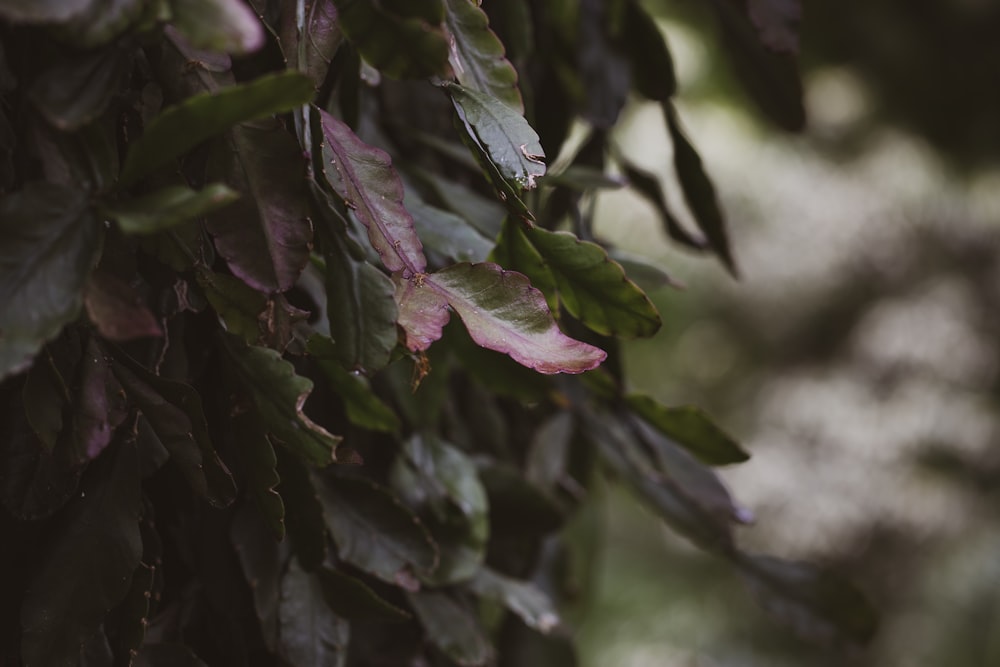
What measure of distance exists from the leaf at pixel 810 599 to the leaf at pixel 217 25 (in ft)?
1.38

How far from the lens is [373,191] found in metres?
0.28

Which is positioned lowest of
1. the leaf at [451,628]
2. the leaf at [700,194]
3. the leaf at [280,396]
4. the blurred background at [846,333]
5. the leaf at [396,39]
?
the blurred background at [846,333]

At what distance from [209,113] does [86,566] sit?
0.52 feet

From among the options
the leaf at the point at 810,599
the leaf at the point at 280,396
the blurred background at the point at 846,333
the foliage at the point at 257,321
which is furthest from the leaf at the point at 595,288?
the blurred background at the point at 846,333

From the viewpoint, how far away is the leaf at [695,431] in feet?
1.34

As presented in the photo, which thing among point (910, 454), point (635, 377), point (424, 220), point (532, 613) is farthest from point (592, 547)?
point (635, 377)

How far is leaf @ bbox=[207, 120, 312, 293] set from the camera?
0.86 ft

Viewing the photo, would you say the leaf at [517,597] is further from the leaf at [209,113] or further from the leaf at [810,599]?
the leaf at [209,113]

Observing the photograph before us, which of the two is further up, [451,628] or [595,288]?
[595,288]

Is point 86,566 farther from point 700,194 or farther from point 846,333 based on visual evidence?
point 846,333

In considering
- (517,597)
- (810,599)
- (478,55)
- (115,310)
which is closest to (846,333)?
(810,599)

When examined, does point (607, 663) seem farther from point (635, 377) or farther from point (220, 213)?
point (220, 213)

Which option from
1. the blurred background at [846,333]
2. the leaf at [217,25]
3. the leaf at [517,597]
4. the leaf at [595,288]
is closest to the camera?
the leaf at [217,25]

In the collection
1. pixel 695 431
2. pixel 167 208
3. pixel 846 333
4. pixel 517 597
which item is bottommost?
pixel 846 333
